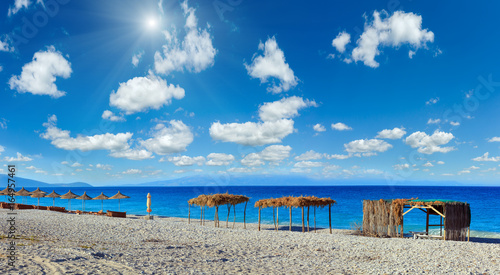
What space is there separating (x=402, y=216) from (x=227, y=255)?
1227 cm

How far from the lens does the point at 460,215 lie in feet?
61.6

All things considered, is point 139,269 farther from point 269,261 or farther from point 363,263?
point 363,263

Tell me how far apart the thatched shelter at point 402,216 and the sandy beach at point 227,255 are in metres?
3.59

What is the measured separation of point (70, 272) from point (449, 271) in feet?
35.1

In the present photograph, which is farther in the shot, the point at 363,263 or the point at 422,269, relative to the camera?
the point at 363,263

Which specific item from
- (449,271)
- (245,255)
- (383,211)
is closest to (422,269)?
(449,271)

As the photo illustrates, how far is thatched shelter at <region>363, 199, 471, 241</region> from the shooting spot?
18.5 meters

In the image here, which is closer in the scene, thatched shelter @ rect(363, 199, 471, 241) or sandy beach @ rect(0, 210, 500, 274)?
sandy beach @ rect(0, 210, 500, 274)

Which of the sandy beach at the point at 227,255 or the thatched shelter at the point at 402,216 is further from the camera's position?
the thatched shelter at the point at 402,216

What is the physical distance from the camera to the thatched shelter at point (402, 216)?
18.5 meters

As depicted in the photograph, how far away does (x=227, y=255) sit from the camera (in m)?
11.5

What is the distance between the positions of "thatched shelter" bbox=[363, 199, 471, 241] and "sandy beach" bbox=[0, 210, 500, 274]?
141 inches

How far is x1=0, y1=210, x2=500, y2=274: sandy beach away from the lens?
27.9 ft

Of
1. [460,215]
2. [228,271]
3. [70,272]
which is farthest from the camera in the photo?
[460,215]
